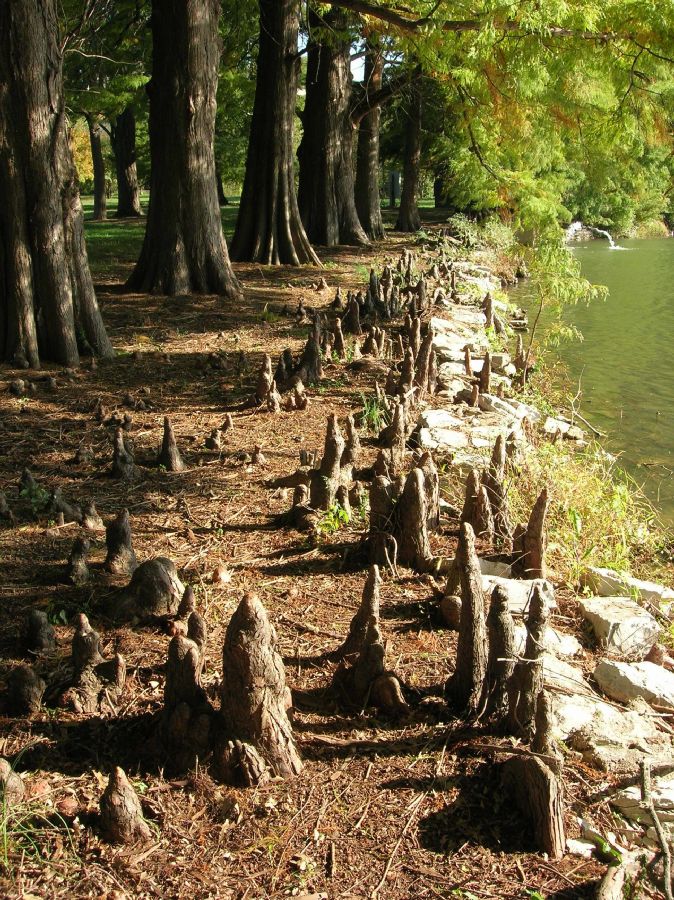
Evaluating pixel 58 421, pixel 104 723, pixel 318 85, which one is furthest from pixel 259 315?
pixel 318 85

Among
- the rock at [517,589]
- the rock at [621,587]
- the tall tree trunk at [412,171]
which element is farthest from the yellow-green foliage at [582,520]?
the tall tree trunk at [412,171]

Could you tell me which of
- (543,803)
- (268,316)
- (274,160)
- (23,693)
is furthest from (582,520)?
(274,160)

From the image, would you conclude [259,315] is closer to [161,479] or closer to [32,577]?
[161,479]

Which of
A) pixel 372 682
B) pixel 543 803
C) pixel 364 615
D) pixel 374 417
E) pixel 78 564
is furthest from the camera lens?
pixel 374 417

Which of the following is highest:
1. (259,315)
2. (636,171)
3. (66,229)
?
(636,171)

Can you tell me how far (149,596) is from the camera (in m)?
3.85

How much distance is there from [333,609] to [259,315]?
7.60 m

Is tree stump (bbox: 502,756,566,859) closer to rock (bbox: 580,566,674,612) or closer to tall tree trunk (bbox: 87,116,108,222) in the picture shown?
rock (bbox: 580,566,674,612)

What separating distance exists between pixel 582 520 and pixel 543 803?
327 cm

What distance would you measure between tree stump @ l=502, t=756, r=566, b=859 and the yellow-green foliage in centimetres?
214

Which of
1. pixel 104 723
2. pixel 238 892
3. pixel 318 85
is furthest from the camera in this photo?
pixel 318 85

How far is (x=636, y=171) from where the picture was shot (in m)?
12.1

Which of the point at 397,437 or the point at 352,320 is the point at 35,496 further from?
the point at 352,320

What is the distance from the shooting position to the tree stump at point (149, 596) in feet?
12.6
